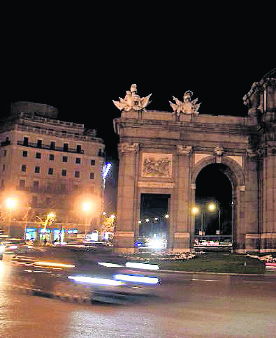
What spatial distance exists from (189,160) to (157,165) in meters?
3.12

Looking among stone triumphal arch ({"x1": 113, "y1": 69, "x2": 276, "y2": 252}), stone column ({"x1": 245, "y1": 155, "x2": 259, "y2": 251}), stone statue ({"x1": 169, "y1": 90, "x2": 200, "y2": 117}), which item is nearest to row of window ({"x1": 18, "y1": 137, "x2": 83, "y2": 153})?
stone triumphal arch ({"x1": 113, "y1": 69, "x2": 276, "y2": 252})

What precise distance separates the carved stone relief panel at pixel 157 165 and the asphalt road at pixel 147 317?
89.1 ft

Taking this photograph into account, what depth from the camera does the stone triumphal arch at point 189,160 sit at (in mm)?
41219

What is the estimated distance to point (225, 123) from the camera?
43.0m

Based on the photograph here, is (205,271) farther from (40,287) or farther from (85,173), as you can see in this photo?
(85,173)

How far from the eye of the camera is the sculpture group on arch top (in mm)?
42691

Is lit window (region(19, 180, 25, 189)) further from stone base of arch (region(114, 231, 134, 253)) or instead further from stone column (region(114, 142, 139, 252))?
stone base of arch (region(114, 231, 134, 253))

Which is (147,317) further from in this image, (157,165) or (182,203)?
(157,165)

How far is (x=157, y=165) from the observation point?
42.3m

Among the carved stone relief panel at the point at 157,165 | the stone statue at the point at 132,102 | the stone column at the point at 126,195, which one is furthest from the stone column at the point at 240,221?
the stone statue at the point at 132,102

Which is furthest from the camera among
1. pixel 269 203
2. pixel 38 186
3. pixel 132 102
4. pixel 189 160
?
pixel 38 186

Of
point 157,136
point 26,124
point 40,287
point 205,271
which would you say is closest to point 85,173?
point 26,124

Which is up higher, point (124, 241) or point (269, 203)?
point (269, 203)

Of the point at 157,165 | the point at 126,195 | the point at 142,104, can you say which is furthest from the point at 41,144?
the point at 126,195
